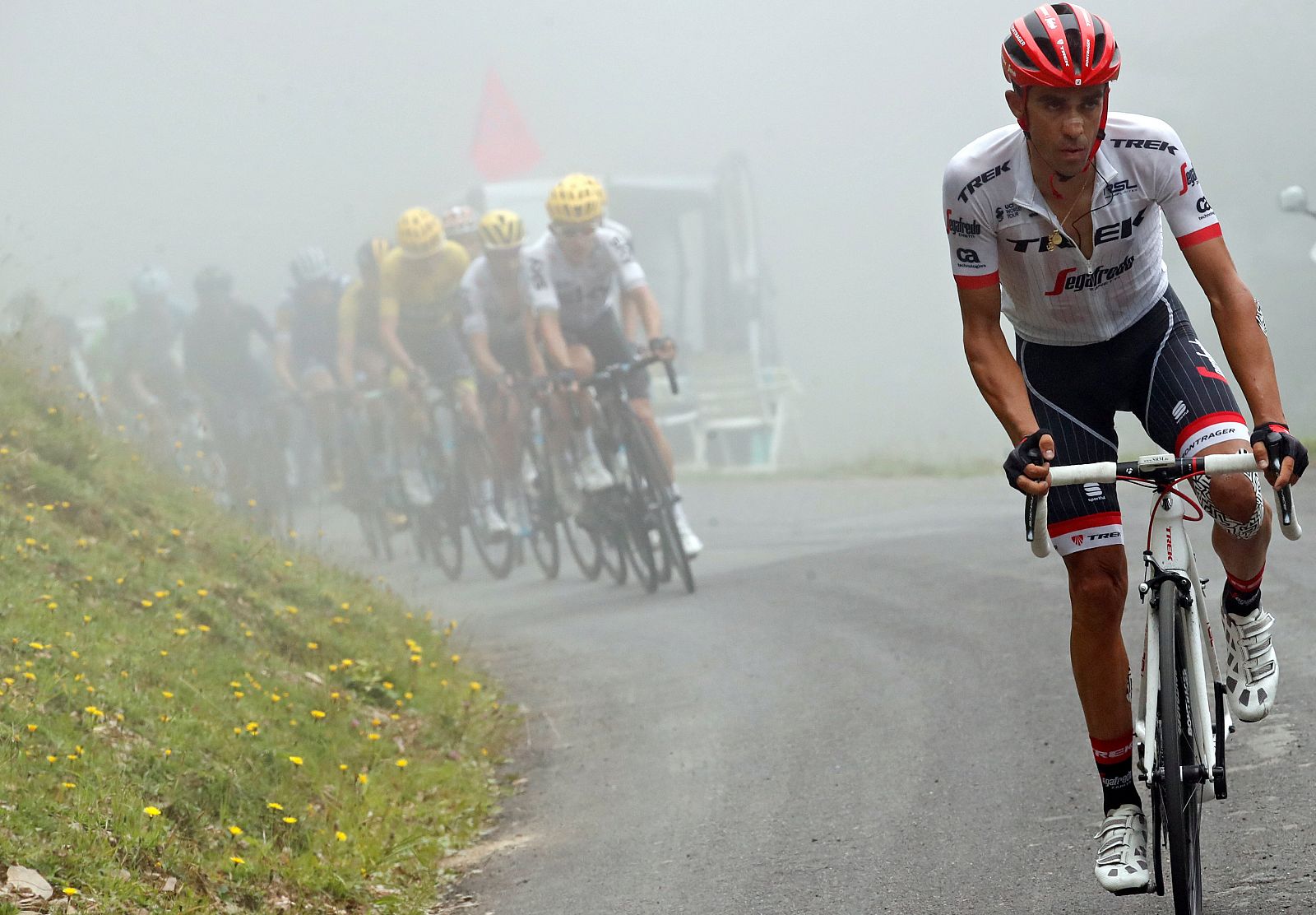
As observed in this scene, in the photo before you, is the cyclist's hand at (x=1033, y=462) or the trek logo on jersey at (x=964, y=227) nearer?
the cyclist's hand at (x=1033, y=462)

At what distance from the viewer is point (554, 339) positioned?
1138cm

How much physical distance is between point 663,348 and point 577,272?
140 cm

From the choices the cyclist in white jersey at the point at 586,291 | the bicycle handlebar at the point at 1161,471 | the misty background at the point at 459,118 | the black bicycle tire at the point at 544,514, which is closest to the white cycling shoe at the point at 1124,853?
the bicycle handlebar at the point at 1161,471

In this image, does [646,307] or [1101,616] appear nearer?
[1101,616]

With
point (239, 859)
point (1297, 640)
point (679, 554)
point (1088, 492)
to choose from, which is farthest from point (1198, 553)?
point (239, 859)

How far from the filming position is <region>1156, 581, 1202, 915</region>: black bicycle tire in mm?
3744

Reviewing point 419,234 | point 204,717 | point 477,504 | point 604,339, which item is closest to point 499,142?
point 419,234

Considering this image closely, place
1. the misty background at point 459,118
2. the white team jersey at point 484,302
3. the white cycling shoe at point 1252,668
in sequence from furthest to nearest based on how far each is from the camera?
the misty background at point 459,118
the white team jersey at point 484,302
the white cycling shoe at point 1252,668

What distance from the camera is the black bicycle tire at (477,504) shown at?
13805mm

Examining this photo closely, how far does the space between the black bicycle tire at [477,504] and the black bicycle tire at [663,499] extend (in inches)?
110

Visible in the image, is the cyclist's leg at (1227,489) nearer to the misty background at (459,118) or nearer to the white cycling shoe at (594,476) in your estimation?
the white cycling shoe at (594,476)

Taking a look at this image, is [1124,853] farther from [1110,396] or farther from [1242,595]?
[1110,396]

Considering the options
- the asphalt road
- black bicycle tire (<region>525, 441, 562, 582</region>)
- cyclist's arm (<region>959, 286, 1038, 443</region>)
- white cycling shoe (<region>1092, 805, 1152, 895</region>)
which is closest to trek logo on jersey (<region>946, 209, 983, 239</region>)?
cyclist's arm (<region>959, 286, 1038, 443</region>)

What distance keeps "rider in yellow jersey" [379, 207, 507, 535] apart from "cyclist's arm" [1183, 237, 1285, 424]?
10.2 metres
